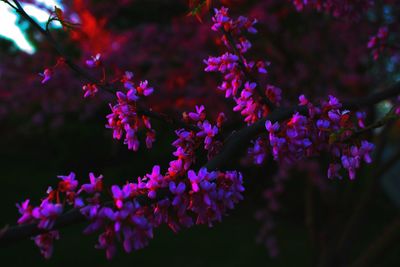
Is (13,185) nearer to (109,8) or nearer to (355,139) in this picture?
(109,8)

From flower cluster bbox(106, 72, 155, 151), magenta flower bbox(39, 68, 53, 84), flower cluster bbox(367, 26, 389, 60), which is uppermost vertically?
flower cluster bbox(367, 26, 389, 60)

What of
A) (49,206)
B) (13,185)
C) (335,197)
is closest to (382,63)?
(335,197)

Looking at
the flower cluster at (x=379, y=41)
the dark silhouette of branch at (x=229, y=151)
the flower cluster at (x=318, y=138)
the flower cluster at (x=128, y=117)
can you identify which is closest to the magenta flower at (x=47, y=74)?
the flower cluster at (x=128, y=117)

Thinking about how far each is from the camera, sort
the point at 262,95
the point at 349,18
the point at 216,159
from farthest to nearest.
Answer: the point at 349,18 → the point at 262,95 → the point at 216,159

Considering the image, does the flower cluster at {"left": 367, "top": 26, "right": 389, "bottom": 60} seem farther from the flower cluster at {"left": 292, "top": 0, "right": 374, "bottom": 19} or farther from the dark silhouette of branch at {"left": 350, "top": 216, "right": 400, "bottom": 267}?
the dark silhouette of branch at {"left": 350, "top": 216, "right": 400, "bottom": 267}

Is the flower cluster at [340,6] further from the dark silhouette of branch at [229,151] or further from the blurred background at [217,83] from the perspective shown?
the blurred background at [217,83]

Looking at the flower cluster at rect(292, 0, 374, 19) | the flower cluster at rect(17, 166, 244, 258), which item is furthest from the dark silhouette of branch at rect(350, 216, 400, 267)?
the flower cluster at rect(17, 166, 244, 258)

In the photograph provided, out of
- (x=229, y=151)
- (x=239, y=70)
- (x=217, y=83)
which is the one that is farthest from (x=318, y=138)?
(x=217, y=83)
